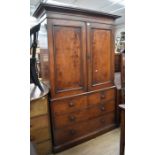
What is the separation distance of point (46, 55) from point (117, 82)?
139cm

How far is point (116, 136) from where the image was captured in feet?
7.18

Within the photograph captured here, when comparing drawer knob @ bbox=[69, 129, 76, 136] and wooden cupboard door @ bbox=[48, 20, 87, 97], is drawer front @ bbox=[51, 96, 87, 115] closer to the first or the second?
wooden cupboard door @ bbox=[48, 20, 87, 97]

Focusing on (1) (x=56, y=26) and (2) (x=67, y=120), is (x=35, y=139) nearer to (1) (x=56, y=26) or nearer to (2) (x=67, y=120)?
(2) (x=67, y=120)

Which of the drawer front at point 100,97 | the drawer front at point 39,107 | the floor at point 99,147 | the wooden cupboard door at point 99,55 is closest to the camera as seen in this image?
the drawer front at point 39,107

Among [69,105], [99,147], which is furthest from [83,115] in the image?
[99,147]

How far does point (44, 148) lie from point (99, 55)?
1.46 metres

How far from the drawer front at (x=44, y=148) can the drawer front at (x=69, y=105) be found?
1.32 ft

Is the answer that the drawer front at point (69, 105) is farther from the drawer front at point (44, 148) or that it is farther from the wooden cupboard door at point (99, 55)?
the drawer front at point (44, 148)

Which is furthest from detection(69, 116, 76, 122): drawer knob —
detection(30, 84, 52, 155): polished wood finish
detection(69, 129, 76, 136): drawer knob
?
detection(30, 84, 52, 155): polished wood finish

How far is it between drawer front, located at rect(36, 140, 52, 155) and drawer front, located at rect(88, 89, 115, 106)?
0.76 meters

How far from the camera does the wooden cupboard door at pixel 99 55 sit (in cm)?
198

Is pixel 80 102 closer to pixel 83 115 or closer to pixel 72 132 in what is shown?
pixel 83 115

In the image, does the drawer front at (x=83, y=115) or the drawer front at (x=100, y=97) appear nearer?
the drawer front at (x=83, y=115)

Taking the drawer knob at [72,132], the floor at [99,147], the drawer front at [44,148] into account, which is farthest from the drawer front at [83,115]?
the floor at [99,147]
